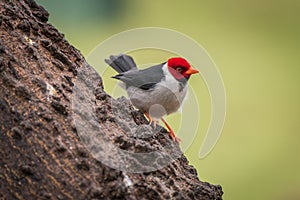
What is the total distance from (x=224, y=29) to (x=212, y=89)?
14.9 feet

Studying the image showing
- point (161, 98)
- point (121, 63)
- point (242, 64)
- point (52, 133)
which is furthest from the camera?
point (242, 64)

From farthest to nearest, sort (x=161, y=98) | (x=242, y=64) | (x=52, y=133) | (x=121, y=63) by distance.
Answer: (x=242, y=64) → (x=121, y=63) → (x=161, y=98) → (x=52, y=133)

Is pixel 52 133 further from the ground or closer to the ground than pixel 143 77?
closer to the ground

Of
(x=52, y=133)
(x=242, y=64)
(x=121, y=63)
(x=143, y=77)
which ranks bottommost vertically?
(x=52, y=133)

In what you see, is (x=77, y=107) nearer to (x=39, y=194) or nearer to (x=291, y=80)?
(x=39, y=194)

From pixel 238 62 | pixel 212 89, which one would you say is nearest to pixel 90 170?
pixel 212 89

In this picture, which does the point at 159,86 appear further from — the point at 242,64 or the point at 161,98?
the point at 242,64

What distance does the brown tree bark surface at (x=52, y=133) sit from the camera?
171cm

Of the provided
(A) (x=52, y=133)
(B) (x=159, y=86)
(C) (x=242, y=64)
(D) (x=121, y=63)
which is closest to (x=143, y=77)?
(B) (x=159, y=86)

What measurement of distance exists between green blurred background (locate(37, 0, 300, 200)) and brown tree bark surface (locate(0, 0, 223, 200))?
7.73ft

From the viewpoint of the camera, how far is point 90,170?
174 cm

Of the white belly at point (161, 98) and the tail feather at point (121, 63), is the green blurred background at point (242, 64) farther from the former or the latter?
the white belly at point (161, 98)

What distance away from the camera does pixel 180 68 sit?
3158mm

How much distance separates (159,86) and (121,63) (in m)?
0.41
